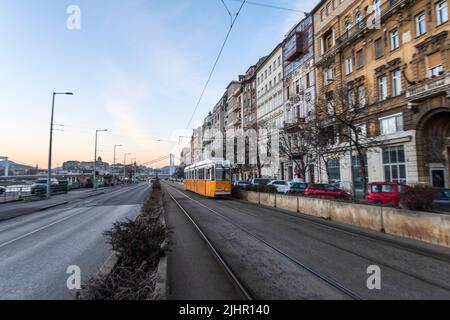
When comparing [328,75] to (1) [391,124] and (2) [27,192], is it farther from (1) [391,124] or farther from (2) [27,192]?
(2) [27,192]

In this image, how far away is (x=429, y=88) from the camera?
870 inches

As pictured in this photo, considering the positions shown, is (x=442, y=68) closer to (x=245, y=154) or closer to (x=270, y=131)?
(x=270, y=131)

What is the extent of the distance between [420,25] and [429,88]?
19.7ft

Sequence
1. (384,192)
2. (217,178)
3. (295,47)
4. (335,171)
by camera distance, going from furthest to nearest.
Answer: (295,47)
(335,171)
(217,178)
(384,192)

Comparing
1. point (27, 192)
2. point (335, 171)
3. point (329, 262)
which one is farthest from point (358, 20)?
point (27, 192)

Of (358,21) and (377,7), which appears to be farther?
(358,21)

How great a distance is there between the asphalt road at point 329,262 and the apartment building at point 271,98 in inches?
1283

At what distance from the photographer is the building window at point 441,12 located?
21.9 meters

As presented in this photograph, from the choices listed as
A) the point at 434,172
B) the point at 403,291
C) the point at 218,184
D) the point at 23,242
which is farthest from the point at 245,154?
the point at 403,291

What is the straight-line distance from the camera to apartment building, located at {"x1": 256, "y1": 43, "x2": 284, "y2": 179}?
156 ft

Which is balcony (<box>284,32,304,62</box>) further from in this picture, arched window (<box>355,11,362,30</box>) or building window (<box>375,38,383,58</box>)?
building window (<box>375,38,383,58</box>)

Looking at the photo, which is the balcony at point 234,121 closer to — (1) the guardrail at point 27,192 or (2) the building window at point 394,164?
(1) the guardrail at point 27,192

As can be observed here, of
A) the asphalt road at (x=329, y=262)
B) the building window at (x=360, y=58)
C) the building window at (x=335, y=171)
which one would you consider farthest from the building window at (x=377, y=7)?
the asphalt road at (x=329, y=262)
